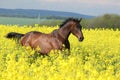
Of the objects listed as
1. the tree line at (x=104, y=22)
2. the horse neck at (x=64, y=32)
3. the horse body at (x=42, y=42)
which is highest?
the horse neck at (x=64, y=32)

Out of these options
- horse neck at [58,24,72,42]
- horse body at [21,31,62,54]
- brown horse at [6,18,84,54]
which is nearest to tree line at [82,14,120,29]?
horse body at [21,31,62,54]

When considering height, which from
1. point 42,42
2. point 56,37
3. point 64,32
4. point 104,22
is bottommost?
point 104,22

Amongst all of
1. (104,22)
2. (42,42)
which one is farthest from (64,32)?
(104,22)

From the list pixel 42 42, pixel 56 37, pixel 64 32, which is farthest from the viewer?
pixel 42 42

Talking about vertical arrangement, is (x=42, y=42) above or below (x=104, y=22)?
above

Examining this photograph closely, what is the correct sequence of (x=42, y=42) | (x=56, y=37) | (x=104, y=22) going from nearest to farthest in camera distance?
(x=56, y=37) → (x=42, y=42) → (x=104, y=22)

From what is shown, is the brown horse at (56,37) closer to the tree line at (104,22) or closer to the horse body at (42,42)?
the horse body at (42,42)

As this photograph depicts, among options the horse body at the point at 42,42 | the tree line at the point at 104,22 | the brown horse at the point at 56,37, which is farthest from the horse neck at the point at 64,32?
the tree line at the point at 104,22

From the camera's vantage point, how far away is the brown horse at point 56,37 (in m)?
13.4

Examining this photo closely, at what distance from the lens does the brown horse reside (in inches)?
526

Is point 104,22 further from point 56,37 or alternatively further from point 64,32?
point 56,37

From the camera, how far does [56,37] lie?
13469 mm

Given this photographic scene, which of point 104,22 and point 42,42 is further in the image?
point 104,22

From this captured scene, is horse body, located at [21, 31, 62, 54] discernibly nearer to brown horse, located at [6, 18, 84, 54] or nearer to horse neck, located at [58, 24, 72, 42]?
brown horse, located at [6, 18, 84, 54]
